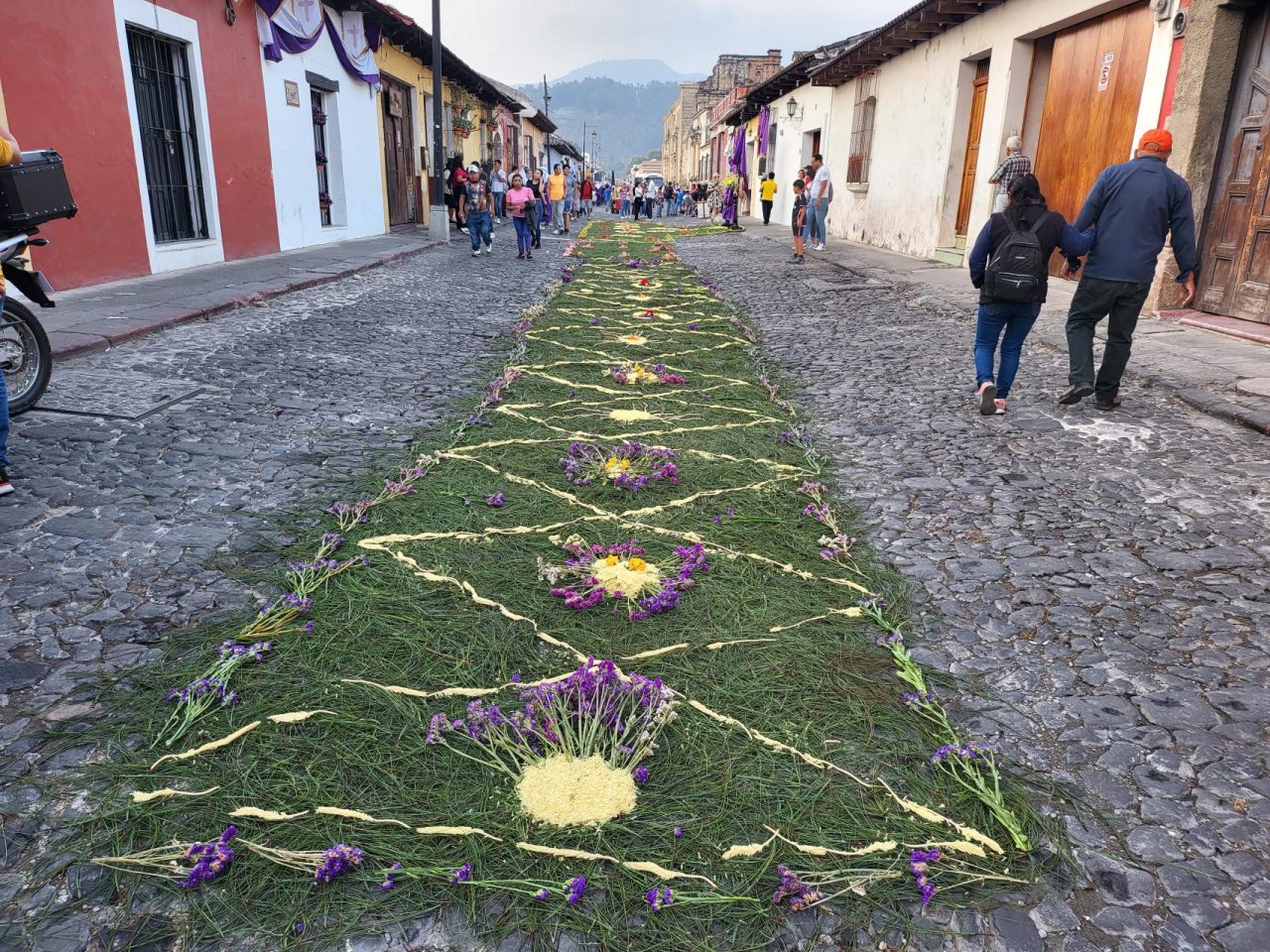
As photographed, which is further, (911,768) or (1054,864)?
(911,768)

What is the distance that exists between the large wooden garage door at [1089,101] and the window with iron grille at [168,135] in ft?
35.3

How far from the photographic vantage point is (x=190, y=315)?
7.84m

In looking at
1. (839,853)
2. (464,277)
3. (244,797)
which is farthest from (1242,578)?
(464,277)

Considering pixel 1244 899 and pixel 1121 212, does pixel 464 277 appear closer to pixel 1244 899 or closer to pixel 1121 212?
pixel 1121 212

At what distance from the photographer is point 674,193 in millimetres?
44031

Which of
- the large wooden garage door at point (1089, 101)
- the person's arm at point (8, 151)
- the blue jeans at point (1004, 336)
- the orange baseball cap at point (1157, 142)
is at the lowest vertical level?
the blue jeans at point (1004, 336)

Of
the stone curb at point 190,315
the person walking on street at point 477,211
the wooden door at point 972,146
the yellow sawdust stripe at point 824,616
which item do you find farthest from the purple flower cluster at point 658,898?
the person walking on street at point 477,211

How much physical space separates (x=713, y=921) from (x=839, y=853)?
13.1 inches

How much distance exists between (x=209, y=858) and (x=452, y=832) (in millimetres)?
497

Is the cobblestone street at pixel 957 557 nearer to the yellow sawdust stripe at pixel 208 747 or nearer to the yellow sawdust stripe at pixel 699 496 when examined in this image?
the yellow sawdust stripe at pixel 208 747

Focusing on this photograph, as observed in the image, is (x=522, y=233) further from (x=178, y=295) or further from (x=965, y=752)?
(x=965, y=752)

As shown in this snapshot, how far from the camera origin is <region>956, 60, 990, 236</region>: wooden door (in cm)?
1293

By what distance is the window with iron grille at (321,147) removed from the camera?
15.8 m

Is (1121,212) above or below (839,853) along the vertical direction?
above
